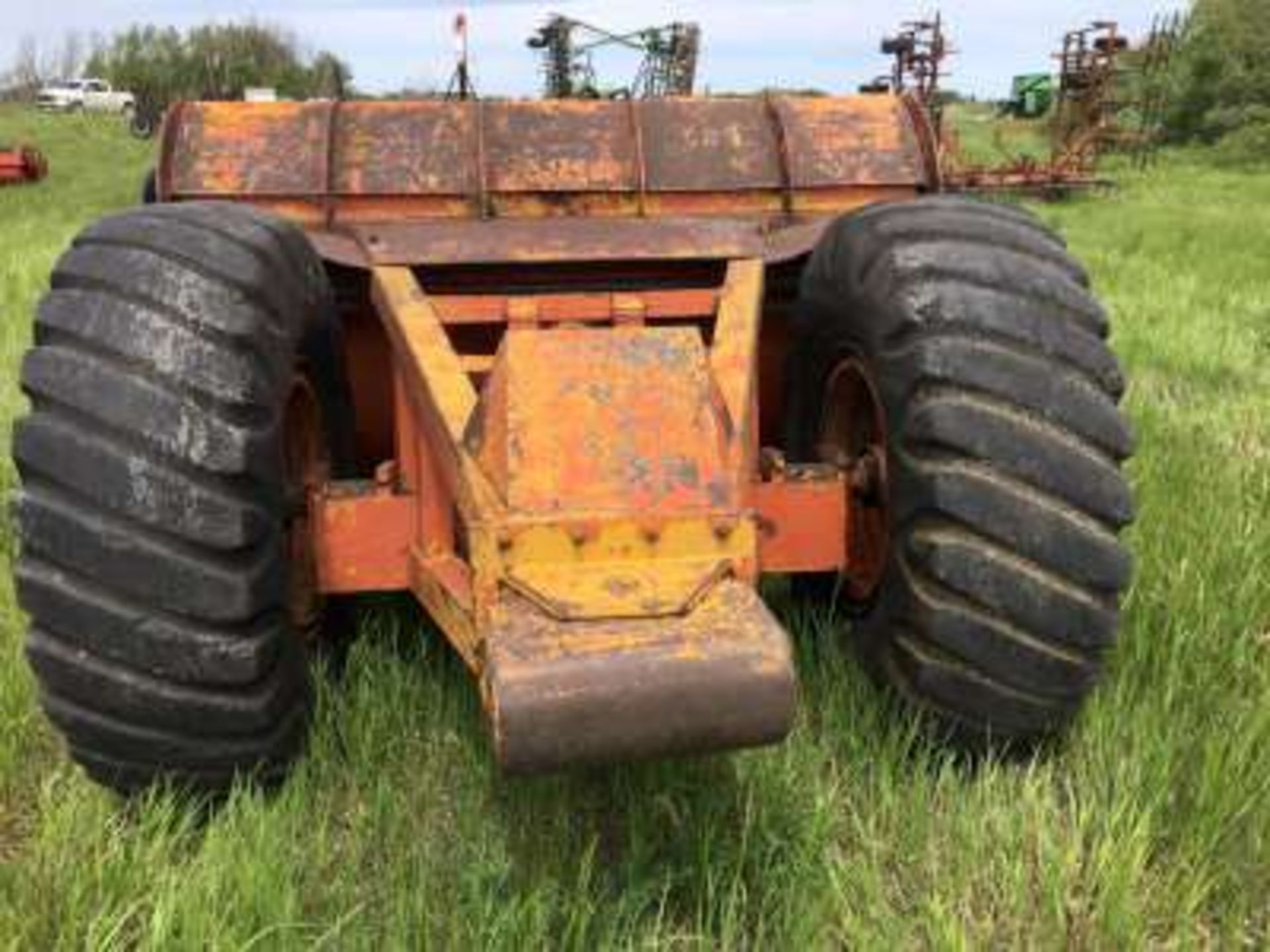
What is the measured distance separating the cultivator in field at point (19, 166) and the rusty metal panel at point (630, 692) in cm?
2548

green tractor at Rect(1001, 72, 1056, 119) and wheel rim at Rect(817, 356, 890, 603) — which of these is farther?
green tractor at Rect(1001, 72, 1056, 119)

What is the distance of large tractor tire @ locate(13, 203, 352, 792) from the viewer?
2.56 meters

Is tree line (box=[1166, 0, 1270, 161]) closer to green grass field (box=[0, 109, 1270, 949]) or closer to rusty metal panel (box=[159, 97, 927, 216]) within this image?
rusty metal panel (box=[159, 97, 927, 216])

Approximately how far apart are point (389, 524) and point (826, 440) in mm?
1007

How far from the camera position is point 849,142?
13.9 feet

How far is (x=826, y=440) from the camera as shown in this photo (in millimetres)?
3393

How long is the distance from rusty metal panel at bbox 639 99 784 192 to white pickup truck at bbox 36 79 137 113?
6737 cm

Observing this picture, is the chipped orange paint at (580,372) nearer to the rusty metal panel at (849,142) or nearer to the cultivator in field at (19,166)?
the rusty metal panel at (849,142)

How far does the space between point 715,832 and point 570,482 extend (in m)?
0.70

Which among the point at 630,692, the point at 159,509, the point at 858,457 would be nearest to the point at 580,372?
the point at 630,692

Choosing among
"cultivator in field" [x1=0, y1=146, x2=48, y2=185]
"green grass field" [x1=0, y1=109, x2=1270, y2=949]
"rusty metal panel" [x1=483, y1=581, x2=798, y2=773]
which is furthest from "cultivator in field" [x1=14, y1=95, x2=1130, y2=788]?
"cultivator in field" [x1=0, y1=146, x2=48, y2=185]

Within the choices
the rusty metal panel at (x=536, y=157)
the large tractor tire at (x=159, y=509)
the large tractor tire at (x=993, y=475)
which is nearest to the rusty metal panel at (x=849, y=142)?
the rusty metal panel at (x=536, y=157)

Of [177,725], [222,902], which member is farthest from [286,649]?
[222,902]

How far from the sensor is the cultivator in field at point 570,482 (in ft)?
7.69
